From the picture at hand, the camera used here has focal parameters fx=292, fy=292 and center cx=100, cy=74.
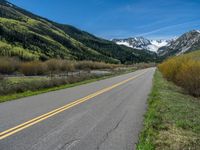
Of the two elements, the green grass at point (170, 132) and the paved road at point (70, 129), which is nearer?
the paved road at point (70, 129)

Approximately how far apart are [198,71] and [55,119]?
1748 centimetres

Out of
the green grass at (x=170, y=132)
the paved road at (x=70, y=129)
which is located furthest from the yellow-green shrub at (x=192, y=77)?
the paved road at (x=70, y=129)

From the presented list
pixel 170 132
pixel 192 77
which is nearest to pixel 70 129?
pixel 170 132

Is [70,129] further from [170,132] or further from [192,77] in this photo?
[192,77]

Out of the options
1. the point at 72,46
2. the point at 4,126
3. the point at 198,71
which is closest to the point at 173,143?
the point at 4,126

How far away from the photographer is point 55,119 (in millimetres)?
9617

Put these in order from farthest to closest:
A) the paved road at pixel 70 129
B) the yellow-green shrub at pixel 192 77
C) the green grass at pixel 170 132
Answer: the yellow-green shrub at pixel 192 77 → the green grass at pixel 170 132 → the paved road at pixel 70 129

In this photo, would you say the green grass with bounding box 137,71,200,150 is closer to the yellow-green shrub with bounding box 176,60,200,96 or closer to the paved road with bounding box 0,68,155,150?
the paved road with bounding box 0,68,155,150

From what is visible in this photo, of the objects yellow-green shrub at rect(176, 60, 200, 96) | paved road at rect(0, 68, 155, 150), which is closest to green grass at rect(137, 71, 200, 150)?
paved road at rect(0, 68, 155, 150)

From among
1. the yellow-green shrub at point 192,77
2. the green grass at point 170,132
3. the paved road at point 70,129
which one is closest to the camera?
the paved road at point 70,129

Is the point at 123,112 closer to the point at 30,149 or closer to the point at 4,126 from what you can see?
the point at 4,126

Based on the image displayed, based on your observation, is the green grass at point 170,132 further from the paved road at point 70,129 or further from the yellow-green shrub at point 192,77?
the yellow-green shrub at point 192,77

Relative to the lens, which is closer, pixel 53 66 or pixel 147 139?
pixel 147 139

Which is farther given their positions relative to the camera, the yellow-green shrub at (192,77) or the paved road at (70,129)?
the yellow-green shrub at (192,77)
